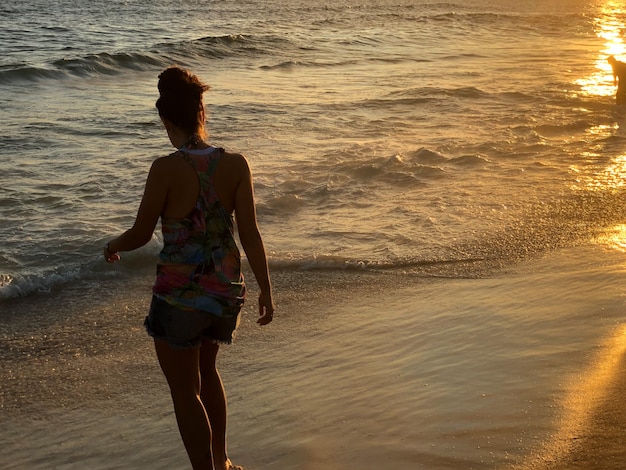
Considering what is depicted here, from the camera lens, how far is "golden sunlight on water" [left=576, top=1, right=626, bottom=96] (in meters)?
16.9

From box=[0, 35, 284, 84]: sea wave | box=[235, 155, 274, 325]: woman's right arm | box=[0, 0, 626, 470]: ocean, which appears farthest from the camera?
box=[0, 35, 284, 84]: sea wave

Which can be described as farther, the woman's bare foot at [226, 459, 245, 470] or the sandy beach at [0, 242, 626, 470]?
the sandy beach at [0, 242, 626, 470]

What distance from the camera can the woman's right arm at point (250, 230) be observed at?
337 centimetres

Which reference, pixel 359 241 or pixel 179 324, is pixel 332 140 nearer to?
pixel 359 241

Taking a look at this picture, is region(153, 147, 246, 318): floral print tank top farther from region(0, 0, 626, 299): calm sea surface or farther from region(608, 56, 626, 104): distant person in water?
region(608, 56, 626, 104): distant person in water

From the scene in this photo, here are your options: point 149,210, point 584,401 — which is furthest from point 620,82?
point 149,210

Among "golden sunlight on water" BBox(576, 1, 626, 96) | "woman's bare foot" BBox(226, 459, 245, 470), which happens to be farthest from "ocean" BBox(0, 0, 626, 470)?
"golden sunlight on water" BBox(576, 1, 626, 96)

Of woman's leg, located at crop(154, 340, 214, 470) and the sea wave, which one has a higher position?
woman's leg, located at crop(154, 340, 214, 470)

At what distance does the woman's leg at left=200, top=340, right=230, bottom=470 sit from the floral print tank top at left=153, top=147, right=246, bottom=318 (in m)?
0.26

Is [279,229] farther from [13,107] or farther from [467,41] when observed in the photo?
[467,41]

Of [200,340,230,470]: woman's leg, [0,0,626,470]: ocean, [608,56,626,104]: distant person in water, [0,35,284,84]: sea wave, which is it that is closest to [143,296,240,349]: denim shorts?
[200,340,230,470]: woman's leg

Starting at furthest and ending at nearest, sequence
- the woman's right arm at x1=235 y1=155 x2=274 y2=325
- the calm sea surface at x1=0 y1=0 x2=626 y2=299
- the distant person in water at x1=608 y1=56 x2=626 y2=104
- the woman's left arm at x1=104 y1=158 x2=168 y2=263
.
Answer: the distant person in water at x1=608 y1=56 x2=626 y2=104 → the calm sea surface at x1=0 y1=0 x2=626 y2=299 → the woman's right arm at x1=235 y1=155 x2=274 y2=325 → the woman's left arm at x1=104 y1=158 x2=168 y2=263

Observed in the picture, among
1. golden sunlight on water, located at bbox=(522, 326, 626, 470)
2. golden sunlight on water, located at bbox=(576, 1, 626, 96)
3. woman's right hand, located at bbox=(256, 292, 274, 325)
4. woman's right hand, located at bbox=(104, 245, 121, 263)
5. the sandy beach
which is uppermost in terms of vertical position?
woman's right hand, located at bbox=(104, 245, 121, 263)

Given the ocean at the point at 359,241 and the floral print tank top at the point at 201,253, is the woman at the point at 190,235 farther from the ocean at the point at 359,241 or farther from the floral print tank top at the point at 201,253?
the ocean at the point at 359,241
